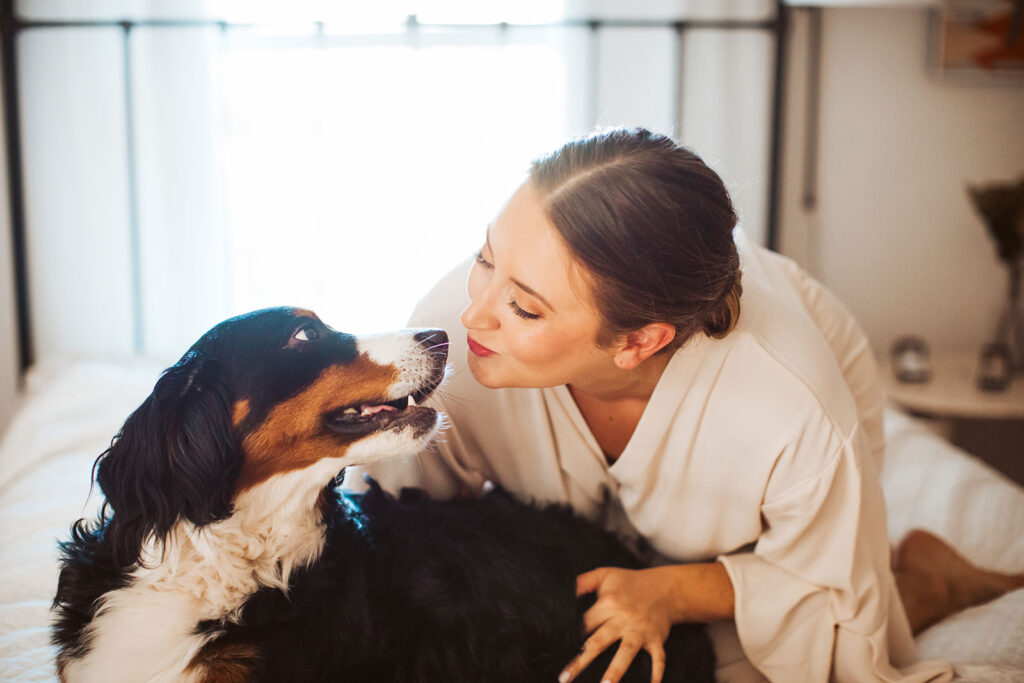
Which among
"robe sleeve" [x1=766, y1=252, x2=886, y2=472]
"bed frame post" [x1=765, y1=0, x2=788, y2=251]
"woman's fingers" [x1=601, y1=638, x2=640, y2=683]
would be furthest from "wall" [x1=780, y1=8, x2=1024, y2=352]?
"woman's fingers" [x1=601, y1=638, x2=640, y2=683]

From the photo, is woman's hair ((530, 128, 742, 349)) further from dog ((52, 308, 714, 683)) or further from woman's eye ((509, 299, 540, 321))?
dog ((52, 308, 714, 683))

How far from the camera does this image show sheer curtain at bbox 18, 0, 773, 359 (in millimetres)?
2604

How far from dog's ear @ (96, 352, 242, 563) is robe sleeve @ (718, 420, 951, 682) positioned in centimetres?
89

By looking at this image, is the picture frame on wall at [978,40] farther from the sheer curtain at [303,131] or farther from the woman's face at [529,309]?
the woman's face at [529,309]

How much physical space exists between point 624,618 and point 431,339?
522mm

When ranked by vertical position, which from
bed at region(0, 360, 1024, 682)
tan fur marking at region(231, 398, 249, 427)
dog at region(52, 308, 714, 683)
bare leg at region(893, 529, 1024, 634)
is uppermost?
tan fur marking at region(231, 398, 249, 427)

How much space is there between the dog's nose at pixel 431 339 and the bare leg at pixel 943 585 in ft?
3.87

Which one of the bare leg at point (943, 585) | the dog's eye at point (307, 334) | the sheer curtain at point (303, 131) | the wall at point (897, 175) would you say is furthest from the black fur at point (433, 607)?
the wall at point (897, 175)

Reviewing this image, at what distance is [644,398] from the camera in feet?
4.75

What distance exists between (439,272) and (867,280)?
70.6 inches

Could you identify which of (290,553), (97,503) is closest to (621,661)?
(290,553)

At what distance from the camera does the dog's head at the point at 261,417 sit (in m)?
0.98

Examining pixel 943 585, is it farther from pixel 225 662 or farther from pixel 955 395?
pixel 225 662

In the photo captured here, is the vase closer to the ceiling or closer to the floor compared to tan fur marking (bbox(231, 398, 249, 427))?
closer to the floor
